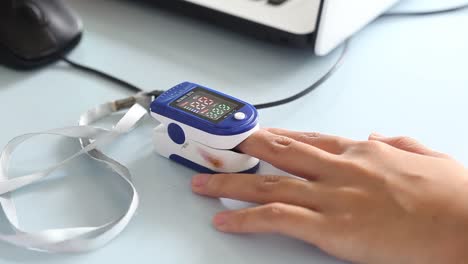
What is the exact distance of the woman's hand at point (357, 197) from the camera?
1.48 ft

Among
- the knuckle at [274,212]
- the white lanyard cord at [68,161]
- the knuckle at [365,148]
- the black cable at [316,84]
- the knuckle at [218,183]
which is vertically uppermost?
the knuckle at [365,148]

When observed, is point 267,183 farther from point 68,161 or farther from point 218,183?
point 68,161

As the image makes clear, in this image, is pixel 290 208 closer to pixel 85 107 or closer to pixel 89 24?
pixel 85 107

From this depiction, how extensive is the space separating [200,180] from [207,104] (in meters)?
0.08

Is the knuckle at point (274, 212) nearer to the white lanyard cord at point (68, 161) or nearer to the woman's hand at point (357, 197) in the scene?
the woman's hand at point (357, 197)

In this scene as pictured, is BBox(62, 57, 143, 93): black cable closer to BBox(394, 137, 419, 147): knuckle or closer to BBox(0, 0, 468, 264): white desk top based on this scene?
BBox(0, 0, 468, 264): white desk top

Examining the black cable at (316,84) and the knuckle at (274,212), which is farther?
the black cable at (316,84)

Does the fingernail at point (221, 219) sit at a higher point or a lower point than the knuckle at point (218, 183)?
lower

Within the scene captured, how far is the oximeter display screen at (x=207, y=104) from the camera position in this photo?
537 mm

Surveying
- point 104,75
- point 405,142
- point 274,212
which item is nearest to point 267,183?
point 274,212

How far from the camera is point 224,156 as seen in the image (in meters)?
0.54

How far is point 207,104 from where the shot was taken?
55 centimetres

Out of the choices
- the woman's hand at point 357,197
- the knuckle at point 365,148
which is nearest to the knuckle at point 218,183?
the woman's hand at point 357,197

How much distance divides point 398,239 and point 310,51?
37 cm
